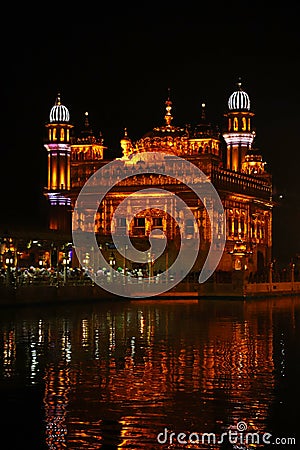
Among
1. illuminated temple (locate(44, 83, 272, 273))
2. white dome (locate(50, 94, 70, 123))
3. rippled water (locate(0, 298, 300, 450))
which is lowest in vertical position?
rippled water (locate(0, 298, 300, 450))

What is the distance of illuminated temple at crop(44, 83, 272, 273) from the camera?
70500 millimetres

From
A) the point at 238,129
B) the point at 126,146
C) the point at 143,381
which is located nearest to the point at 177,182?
the point at 126,146

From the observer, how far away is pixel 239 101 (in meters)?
86.2

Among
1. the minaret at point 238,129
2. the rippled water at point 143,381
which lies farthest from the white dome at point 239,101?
the rippled water at point 143,381

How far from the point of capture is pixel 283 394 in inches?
695

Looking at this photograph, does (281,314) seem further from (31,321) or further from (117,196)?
(117,196)

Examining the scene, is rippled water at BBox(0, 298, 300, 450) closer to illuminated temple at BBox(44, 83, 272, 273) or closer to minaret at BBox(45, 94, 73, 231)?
illuminated temple at BBox(44, 83, 272, 273)

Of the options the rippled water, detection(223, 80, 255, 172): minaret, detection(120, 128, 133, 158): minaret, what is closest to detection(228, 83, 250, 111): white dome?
detection(223, 80, 255, 172): minaret

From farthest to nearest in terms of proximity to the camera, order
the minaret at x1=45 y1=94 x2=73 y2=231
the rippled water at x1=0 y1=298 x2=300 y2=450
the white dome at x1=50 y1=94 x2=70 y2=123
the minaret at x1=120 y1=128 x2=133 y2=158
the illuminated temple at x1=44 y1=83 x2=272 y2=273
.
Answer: the white dome at x1=50 y1=94 x2=70 y2=123 → the minaret at x1=45 y1=94 x2=73 y2=231 → the minaret at x1=120 y1=128 x2=133 y2=158 → the illuminated temple at x1=44 y1=83 x2=272 y2=273 → the rippled water at x1=0 y1=298 x2=300 y2=450

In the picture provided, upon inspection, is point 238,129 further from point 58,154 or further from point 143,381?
point 143,381

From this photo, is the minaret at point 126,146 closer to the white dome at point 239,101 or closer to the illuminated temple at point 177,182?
the illuminated temple at point 177,182

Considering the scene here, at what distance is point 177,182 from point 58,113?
18.5 meters

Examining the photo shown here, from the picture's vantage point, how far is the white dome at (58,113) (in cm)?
8553

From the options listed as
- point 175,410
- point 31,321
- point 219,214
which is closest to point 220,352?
point 175,410
